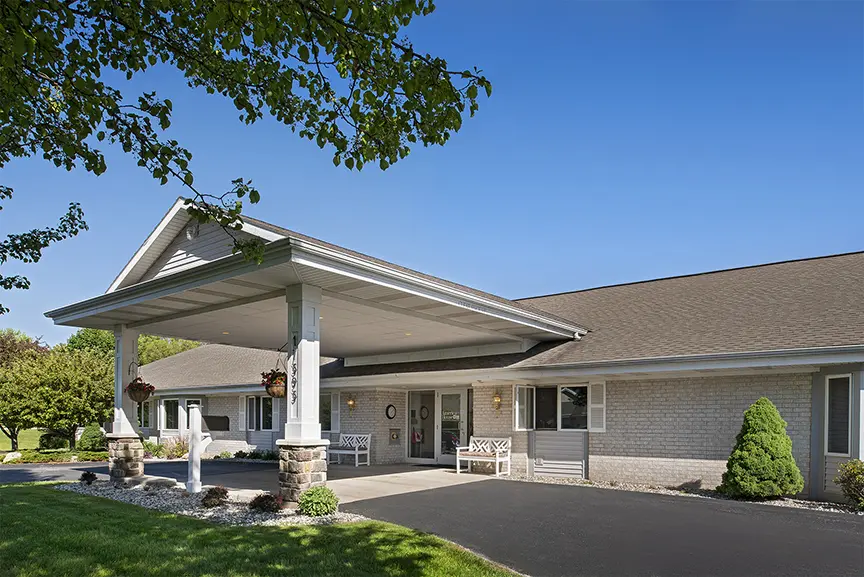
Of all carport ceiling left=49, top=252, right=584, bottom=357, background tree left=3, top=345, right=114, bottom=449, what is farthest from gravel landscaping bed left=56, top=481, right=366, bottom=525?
background tree left=3, top=345, right=114, bottom=449

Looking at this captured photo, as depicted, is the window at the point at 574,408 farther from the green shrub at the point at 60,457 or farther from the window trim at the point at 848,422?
the green shrub at the point at 60,457

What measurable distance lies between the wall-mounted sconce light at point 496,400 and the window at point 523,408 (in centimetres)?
61

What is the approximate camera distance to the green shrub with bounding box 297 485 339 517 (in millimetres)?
Result: 9414

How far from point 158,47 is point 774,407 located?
11.6 meters

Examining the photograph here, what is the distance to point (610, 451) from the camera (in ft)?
48.7

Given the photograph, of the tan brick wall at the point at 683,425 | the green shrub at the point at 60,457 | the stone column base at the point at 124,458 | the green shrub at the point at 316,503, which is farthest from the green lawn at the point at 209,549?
the green shrub at the point at 60,457

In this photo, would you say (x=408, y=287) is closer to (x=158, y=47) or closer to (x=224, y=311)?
(x=224, y=311)

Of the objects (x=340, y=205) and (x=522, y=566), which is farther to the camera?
(x=340, y=205)

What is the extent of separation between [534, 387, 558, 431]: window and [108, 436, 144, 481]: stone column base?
9.18 m

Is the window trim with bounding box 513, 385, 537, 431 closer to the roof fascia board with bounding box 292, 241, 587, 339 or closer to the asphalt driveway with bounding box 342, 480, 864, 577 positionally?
the roof fascia board with bounding box 292, 241, 587, 339

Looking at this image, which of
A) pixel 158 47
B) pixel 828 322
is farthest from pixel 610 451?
Result: pixel 158 47

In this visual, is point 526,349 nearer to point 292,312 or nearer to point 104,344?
point 292,312

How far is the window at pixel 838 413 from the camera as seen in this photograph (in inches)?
458

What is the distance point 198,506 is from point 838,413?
11.3 metres
